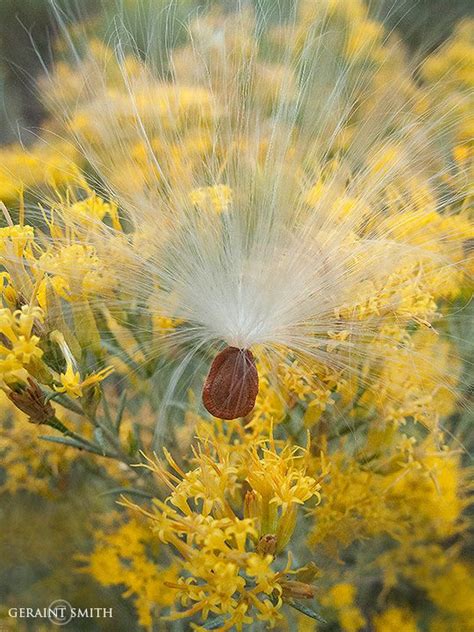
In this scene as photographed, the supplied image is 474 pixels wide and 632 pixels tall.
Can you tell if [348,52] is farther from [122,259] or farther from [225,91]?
[122,259]

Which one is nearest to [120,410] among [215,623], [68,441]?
[68,441]

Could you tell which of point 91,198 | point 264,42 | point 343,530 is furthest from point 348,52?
point 343,530

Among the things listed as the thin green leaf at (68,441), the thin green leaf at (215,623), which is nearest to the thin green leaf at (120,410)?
the thin green leaf at (68,441)

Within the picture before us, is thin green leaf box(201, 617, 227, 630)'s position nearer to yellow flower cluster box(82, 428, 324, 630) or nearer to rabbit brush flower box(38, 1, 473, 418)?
yellow flower cluster box(82, 428, 324, 630)

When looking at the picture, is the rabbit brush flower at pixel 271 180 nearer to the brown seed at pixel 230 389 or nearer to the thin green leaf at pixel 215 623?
the brown seed at pixel 230 389

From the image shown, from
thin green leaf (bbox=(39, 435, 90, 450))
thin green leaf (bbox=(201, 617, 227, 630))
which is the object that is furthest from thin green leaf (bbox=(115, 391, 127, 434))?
thin green leaf (bbox=(201, 617, 227, 630))

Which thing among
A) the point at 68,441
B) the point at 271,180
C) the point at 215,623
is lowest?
the point at 215,623

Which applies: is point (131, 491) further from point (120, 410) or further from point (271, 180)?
point (271, 180)
